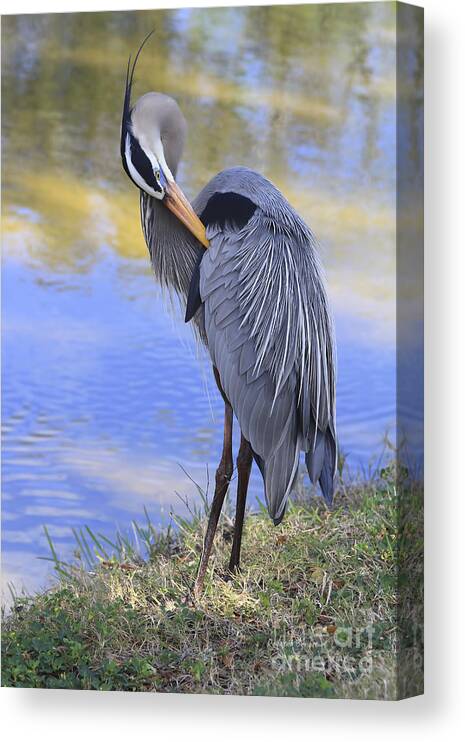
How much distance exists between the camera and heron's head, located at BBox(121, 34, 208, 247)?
5.43 meters

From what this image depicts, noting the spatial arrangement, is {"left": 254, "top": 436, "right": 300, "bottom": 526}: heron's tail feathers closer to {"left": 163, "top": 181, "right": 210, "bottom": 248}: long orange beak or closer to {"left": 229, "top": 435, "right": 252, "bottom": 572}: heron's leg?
{"left": 229, "top": 435, "right": 252, "bottom": 572}: heron's leg

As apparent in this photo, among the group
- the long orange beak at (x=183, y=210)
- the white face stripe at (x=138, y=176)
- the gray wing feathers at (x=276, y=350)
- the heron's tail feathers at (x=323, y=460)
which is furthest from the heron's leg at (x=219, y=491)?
the white face stripe at (x=138, y=176)

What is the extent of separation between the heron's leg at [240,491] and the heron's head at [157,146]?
780 millimetres

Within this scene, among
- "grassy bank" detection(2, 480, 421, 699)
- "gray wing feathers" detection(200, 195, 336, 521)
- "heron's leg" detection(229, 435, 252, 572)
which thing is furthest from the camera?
"heron's leg" detection(229, 435, 252, 572)

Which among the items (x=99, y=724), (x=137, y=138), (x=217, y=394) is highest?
(x=137, y=138)

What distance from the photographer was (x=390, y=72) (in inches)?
202

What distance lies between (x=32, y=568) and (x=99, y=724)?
0.64 m

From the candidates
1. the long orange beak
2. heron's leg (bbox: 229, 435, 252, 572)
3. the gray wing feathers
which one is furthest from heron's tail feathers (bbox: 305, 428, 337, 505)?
the long orange beak

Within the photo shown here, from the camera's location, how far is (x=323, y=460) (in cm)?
530

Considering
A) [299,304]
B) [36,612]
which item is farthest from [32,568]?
[299,304]

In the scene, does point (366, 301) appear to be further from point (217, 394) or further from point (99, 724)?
point (99, 724)

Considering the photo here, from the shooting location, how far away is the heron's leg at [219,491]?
17.7 feet

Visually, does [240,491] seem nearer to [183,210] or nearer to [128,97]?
[183,210]

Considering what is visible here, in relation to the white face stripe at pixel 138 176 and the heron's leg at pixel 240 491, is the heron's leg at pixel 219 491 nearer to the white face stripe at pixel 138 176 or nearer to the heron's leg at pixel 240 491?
the heron's leg at pixel 240 491
